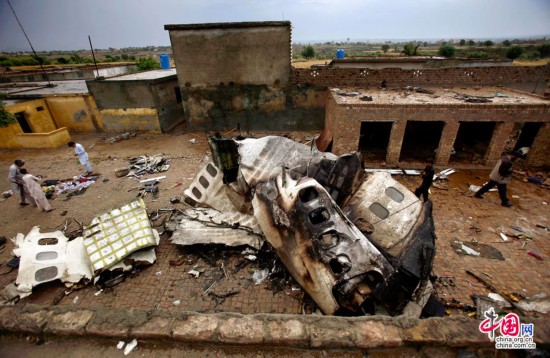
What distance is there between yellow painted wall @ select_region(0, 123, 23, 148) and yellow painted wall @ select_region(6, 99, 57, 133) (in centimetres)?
82

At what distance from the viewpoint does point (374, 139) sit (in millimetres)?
12500

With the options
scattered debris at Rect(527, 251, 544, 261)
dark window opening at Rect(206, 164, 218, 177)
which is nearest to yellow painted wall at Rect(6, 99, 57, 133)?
dark window opening at Rect(206, 164, 218, 177)

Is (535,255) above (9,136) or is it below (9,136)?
below

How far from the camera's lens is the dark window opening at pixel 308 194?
13.9ft

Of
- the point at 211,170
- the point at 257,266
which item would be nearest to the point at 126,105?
the point at 211,170

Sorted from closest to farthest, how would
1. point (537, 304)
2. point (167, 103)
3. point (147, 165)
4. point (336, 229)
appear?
point (336, 229) < point (537, 304) < point (147, 165) < point (167, 103)

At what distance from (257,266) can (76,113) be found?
53.0 feet

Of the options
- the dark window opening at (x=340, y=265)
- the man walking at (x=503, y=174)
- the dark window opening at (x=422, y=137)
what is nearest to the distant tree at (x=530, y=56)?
the dark window opening at (x=422, y=137)

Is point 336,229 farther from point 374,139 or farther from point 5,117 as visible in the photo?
point 5,117

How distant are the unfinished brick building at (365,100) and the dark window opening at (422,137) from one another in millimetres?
47

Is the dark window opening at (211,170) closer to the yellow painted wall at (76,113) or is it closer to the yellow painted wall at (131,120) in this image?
the yellow painted wall at (131,120)

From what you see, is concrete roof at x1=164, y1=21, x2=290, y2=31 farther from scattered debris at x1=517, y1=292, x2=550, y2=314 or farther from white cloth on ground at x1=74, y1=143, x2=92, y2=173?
scattered debris at x1=517, y1=292, x2=550, y2=314

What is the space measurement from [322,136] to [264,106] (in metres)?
4.10

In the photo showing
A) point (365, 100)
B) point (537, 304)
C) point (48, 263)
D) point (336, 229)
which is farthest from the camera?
point (365, 100)
